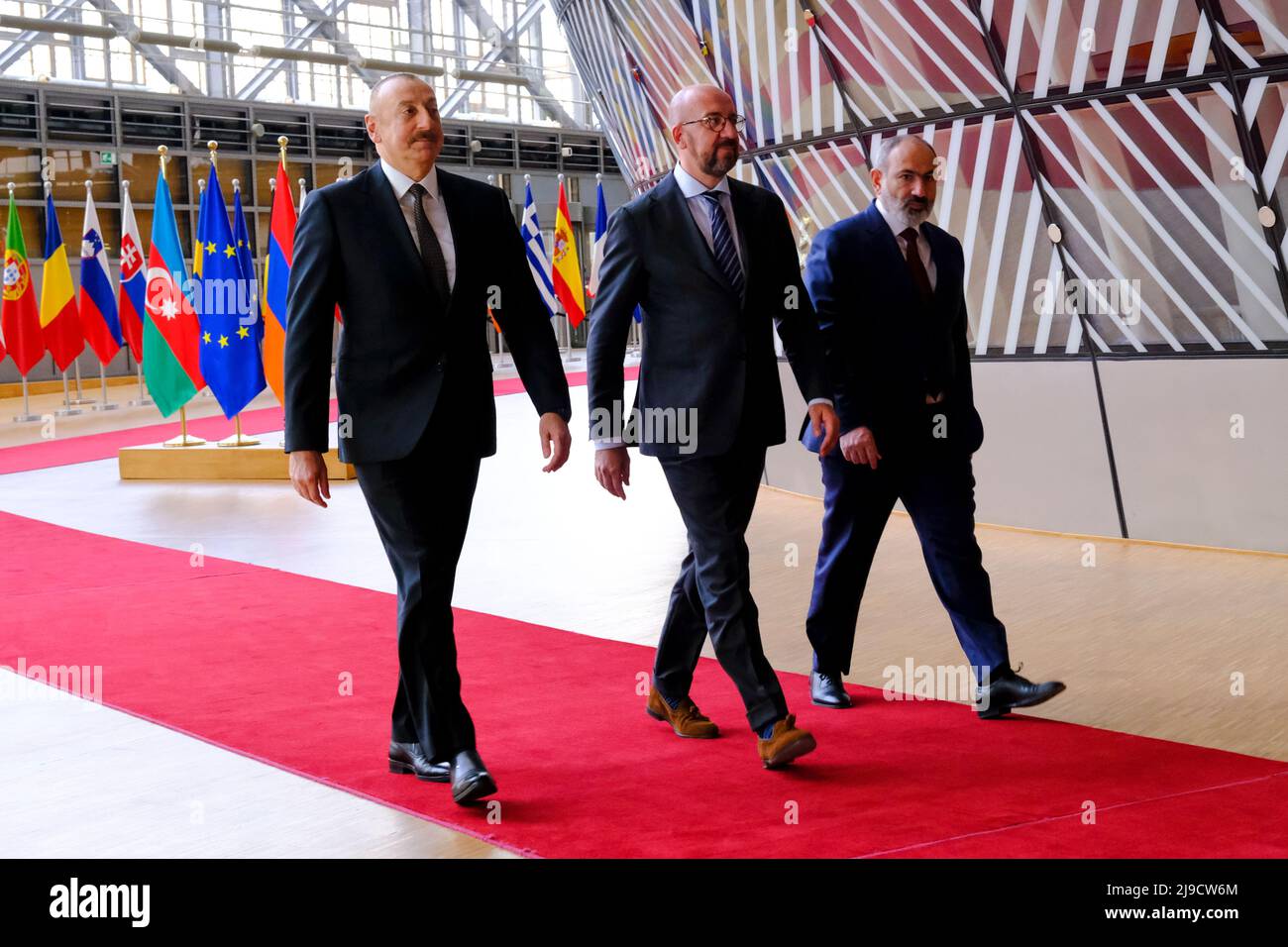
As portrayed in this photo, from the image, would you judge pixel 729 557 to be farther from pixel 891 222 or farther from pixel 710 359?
pixel 891 222

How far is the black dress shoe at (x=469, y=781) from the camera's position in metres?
4.00

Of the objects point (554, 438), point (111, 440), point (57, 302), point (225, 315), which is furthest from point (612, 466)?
point (57, 302)

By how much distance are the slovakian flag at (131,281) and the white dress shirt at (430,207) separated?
12.8m

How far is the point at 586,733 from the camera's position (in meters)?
4.81

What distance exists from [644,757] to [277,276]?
10.6 meters

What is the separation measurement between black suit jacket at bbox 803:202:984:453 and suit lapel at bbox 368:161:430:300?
5.04 feet

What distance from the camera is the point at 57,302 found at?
798 inches

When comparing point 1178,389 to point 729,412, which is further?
point 1178,389

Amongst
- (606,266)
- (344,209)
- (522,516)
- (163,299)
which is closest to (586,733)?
(606,266)

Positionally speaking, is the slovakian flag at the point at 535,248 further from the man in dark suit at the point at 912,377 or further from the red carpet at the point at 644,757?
the man in dark suit at the point at 912,377

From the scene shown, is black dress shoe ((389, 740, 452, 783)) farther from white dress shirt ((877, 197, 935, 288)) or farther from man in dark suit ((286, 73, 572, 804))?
white dress shirt ((877, 197, 935, 288))

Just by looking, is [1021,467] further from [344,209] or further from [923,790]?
[344,209]

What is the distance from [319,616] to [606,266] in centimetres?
323

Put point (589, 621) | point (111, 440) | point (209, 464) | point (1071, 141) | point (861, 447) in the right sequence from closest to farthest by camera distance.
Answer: point (861, 447), point (589, 621), point (1071, 141), point (209, 464), point (111, 440)
